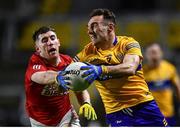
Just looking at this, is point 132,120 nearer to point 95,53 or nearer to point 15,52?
point 95,53

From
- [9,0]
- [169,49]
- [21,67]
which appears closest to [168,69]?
[169,49]

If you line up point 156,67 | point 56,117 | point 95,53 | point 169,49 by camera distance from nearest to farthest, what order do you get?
1. point 95,53
2. point 56,117
3. point 156,67
4. point 169,49

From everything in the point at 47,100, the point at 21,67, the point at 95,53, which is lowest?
the point at 21,67

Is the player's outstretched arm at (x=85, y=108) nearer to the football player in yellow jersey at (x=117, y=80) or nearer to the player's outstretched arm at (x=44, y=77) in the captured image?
the football player in yellow jersey at (x=117, y=80)

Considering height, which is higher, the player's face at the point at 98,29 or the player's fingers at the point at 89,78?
the player's face at the point at 98,29

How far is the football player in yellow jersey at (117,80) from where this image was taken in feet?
21.8

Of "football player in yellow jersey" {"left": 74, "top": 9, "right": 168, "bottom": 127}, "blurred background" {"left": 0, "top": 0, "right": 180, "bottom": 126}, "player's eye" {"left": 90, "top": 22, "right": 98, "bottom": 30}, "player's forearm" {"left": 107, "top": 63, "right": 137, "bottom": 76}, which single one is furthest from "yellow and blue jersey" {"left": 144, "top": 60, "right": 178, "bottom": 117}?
"blurred background" {"left": 0, "top": 0, "right": 180, "bottom": 126}

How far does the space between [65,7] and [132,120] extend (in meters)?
12.1

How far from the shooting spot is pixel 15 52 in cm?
1828

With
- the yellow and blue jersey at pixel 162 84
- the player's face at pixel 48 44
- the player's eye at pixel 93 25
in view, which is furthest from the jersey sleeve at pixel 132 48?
the yellow and blue jersey at pixel 162 84

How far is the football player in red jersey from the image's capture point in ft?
23.2

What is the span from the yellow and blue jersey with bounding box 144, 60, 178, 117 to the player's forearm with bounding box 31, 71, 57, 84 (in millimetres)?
4298

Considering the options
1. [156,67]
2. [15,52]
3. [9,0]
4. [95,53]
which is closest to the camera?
[95,53]

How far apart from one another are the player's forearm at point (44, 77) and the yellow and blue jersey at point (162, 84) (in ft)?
14.1
